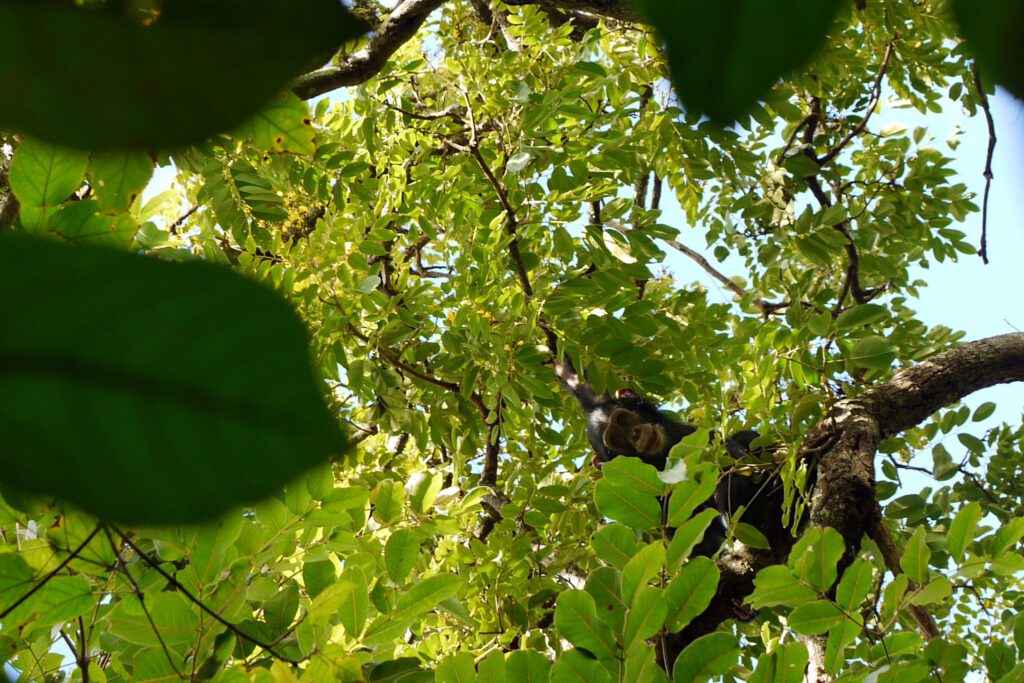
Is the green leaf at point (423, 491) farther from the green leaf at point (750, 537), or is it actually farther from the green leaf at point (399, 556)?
the green leaf at point (750, 537)

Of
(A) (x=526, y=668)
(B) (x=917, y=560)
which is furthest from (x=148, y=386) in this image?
(B) (x=917, y=560)

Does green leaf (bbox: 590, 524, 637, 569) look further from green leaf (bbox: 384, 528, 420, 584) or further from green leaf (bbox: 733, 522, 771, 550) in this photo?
green leaf (bbox: 733, 522, 771, 550)

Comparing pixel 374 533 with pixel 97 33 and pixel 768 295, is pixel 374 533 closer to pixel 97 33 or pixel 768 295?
pixel 97 33

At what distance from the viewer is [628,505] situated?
1.04 metres

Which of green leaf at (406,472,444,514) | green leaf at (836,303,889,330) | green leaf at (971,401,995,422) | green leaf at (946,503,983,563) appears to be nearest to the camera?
green leaf at (946,503,983,563)

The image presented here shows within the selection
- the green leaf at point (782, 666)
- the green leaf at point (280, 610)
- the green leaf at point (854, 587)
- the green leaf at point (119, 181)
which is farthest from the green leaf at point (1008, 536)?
the green leaf at point (119, 181)

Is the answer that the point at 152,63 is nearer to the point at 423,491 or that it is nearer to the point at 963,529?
the point at 963,529

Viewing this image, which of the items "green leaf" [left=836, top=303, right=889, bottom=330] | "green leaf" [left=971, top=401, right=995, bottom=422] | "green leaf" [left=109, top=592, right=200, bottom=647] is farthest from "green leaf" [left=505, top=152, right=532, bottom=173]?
"green leaf" [left=971, top=401, right=995, bottom=422]

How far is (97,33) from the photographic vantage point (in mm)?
127

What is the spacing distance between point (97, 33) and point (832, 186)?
2.87m

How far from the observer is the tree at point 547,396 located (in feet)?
3.11

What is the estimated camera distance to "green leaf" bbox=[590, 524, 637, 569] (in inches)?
40.8

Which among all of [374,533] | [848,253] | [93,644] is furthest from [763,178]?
[93,644]

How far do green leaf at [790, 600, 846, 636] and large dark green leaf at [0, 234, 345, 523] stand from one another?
993 mm
